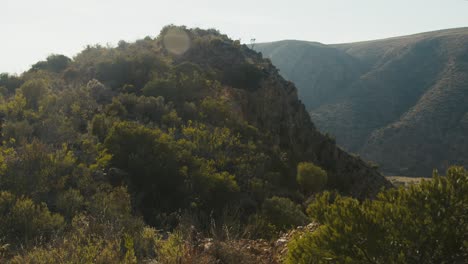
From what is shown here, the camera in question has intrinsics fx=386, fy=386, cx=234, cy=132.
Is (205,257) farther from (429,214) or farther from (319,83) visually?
(319,83)

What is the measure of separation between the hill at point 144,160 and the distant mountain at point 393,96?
150ft

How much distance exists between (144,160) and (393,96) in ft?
317

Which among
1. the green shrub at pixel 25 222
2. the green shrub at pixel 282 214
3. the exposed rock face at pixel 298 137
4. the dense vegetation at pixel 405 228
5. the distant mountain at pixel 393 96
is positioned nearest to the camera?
the dense vegetation at pixel 405 228

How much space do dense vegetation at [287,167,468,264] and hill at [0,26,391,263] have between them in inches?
36.8

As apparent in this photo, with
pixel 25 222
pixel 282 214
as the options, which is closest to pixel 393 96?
pixel 282 214

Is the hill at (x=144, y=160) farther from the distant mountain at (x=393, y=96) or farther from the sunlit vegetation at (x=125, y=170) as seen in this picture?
the distant mountain at (x=393, y=96)

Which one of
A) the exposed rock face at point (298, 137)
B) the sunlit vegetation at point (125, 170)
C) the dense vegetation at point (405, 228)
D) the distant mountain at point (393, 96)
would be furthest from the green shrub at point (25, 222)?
the distant mountain at point (393, 96)

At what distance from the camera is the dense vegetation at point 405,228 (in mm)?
4238

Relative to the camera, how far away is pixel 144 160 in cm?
1261

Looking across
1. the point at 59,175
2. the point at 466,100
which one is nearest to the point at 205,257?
the point at 59,175

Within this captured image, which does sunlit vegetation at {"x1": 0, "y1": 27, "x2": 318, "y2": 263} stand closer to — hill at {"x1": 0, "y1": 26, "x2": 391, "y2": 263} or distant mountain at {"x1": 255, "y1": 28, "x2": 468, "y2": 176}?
hill at {"x1": 0, "y1": 26, "x2": 391, "y2": 263}

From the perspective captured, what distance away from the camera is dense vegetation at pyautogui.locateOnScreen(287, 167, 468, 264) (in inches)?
167

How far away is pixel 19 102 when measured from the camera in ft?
53.3

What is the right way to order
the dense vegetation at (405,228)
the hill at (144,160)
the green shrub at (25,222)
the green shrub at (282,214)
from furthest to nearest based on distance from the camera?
the green shrub at (282,214) → the hill at (144,160) → the green shrub at (25,222) → the dense vegetation at (405,228)
